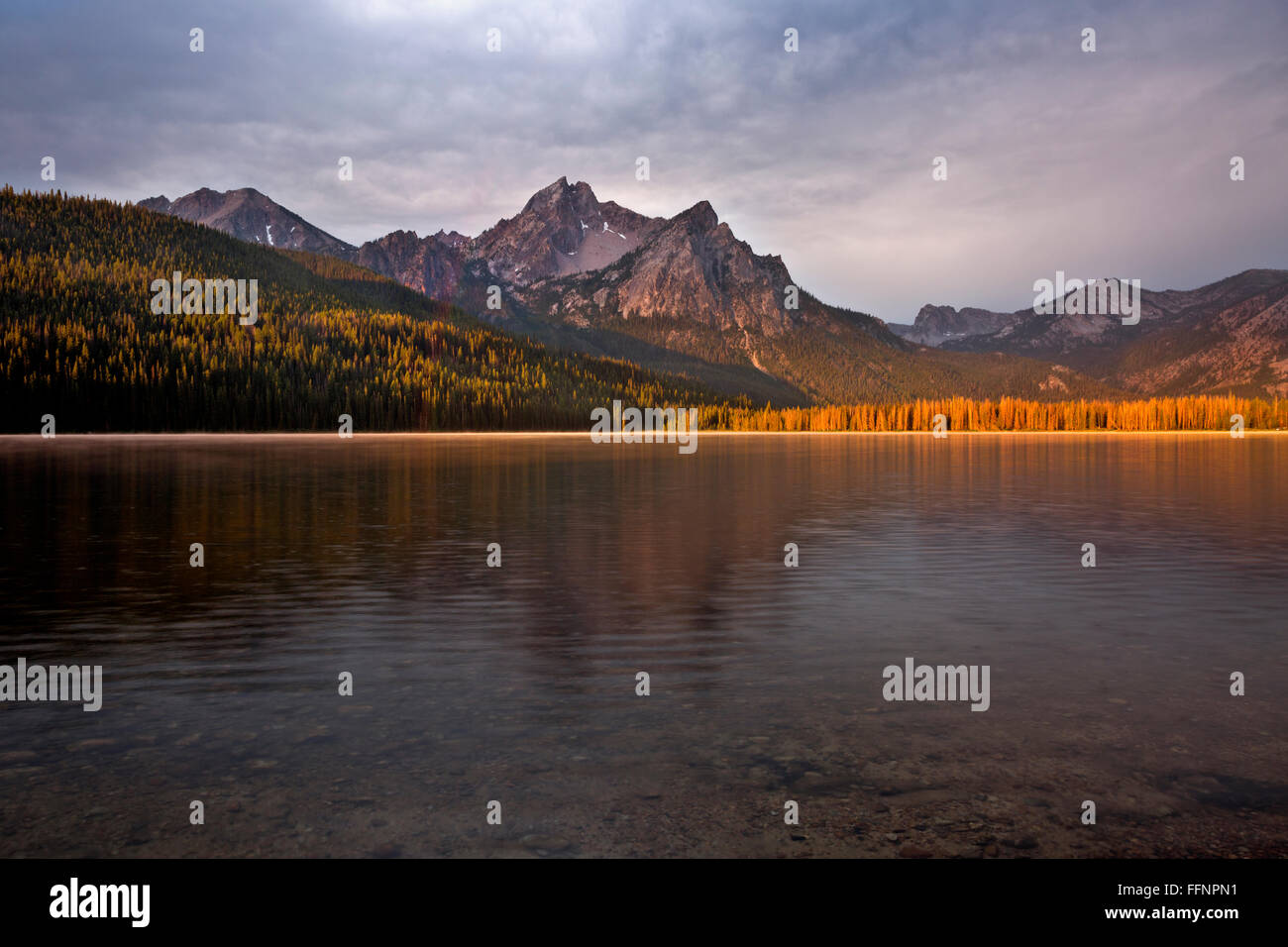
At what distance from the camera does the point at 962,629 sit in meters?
24.0

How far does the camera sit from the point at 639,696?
17484mm

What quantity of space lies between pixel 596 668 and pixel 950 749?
8.22 metres

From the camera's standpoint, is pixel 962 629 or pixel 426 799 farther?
pixel 962 629

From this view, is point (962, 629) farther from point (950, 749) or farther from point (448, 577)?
point (448, 577)

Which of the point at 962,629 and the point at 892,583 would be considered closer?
the point at 962,629

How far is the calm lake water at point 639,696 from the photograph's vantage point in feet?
38.0

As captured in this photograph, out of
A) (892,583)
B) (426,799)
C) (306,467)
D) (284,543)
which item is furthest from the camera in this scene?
(306,467)

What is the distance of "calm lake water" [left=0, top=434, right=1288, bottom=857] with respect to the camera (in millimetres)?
11578

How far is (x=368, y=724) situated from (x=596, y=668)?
223 inches

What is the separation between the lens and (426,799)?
12.3m
